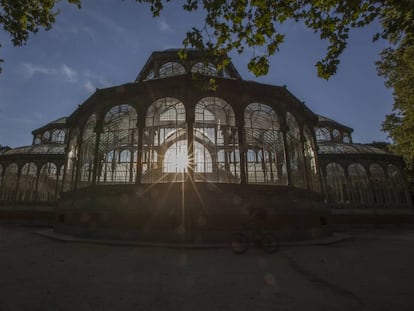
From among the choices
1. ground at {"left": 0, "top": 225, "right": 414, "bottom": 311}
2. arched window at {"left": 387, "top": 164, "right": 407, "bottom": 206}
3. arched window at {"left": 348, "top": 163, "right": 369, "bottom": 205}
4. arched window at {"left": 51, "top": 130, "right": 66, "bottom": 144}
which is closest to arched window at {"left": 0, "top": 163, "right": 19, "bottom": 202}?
arched window at {"left": 51, "top": 130, "right": 66, "bottom": 144}

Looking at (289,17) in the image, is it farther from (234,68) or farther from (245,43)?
(234,68)

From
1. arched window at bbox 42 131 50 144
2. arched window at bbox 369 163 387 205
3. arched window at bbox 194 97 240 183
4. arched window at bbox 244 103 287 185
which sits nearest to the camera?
arched window at bbox 194 97 240 183

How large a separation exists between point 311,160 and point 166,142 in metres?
12.1

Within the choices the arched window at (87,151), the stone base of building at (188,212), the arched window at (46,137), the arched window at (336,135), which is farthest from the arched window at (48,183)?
the arched window at (336,135)

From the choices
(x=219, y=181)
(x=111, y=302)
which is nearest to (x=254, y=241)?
(x=219, y=181)

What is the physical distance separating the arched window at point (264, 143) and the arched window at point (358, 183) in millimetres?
16987

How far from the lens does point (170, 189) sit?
12.4 m

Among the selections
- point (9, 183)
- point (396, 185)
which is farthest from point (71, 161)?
point (396, 185)

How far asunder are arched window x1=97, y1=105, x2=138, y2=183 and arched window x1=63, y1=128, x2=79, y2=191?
3498 millimetres

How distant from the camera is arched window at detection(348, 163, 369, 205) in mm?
26859

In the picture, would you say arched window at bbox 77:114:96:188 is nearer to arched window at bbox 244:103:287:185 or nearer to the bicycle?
arched window at bbox 244:103:287:185

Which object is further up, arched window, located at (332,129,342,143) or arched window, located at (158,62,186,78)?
arched window, located at (158,62,186,78)

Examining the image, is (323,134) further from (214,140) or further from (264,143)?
(214,140)

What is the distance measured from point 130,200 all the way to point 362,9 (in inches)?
499
